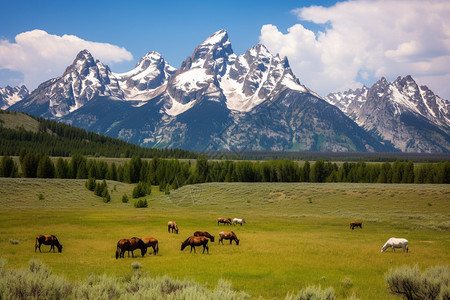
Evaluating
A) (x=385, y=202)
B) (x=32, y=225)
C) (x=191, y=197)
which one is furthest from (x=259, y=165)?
(x=32, y=225)

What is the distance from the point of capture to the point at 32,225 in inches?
1638

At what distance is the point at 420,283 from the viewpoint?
1269 centimetres

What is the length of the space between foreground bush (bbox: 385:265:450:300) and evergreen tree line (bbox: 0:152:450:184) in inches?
4265

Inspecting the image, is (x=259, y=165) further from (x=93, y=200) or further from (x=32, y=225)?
(x=32, y=225)

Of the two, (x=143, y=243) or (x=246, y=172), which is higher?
(x=246, y=172)

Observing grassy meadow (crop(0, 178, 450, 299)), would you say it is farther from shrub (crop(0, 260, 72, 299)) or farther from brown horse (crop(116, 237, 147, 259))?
shrub (crop(0, 260, 72, 299))

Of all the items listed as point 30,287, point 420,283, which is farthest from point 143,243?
point 420,283

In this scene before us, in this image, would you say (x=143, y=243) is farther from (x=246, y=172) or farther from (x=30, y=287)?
(x=246, y=172)

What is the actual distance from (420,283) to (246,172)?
12377 centimetres

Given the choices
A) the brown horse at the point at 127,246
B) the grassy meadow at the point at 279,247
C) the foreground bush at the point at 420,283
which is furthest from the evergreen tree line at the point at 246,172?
the foreground bush at the point at 420,283

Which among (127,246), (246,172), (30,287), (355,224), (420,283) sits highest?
(30,287)

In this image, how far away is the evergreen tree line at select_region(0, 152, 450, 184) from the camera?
12312 centimetres

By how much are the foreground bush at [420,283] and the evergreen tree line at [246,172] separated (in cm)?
10833

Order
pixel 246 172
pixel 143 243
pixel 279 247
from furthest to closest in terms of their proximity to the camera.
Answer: pixel 246 172
pixel 279 247
pixel 143 243
